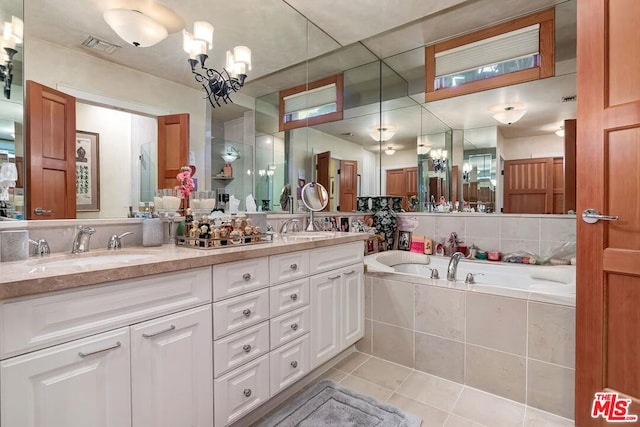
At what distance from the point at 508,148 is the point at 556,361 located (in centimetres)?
188

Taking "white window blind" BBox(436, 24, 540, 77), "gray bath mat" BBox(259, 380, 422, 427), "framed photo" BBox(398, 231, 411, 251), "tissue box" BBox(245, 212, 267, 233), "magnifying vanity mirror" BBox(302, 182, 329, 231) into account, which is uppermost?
"white window blind" BBox(436, 24, 540, 77)

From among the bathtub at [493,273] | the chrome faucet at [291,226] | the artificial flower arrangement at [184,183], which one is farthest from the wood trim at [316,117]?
the bathtub at [493,273]

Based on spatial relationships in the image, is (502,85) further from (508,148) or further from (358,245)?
(358,245)

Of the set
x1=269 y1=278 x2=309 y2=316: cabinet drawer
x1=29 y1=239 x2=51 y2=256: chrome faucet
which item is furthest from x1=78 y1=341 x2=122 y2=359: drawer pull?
x1=269 y1=278 x2=309 y2=316: cabinet drawer

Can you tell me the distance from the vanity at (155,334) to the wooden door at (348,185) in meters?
1.51

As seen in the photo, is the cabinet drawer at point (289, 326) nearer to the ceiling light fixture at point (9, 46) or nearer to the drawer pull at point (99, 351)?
the drawer pull at point (99, 351)

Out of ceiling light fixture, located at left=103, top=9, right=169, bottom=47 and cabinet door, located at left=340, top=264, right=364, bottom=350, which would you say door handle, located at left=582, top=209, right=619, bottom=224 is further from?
ceiling light fixture, located at left=103, top=9, right=169, bottom=47

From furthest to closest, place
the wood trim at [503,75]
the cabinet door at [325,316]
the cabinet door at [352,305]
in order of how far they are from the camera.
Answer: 1. the wood trim at [503,75]
2. the cabinet door at [352,305]
3. the cabinet door at [325,316]

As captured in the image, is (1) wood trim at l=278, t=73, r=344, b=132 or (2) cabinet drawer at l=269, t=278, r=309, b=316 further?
(1) wood trim at l=278, t=73, r=344, b=132

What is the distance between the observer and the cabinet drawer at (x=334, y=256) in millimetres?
1760

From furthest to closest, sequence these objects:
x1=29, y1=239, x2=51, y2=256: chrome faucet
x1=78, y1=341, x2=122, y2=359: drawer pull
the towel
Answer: the towel
x1=29, y1=239, x2=51, y2=256: chrome faucet
x1=78, y1=341, x2=122, y2=359: drawer pull

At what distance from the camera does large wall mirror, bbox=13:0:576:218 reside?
1447 mm

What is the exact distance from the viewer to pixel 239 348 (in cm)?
134

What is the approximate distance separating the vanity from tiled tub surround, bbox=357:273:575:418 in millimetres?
652
